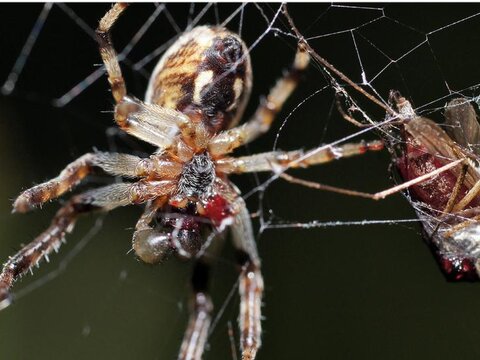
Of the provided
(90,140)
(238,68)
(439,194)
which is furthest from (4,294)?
(90,140)

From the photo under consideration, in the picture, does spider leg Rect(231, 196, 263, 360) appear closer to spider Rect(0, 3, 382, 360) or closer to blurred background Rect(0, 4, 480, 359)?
spider Rect(0, 3, 382, 360)

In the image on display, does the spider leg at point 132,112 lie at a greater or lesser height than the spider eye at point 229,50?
lesser

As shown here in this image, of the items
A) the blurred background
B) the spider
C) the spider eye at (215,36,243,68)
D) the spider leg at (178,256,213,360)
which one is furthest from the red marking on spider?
the blurred background

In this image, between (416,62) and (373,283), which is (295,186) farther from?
(416,62)

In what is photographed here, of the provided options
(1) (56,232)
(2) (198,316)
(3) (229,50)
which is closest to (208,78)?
(3) (229,50)

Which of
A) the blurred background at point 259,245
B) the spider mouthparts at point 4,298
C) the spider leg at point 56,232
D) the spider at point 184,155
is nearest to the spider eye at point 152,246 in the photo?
the spider at point 184,155

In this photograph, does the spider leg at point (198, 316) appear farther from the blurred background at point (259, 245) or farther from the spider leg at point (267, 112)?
the spider leg at point (267, 112)

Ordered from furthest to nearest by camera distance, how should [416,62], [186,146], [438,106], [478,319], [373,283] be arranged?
[373,283] < [478,319] < [416,62] < [186,146] < [438,106]
